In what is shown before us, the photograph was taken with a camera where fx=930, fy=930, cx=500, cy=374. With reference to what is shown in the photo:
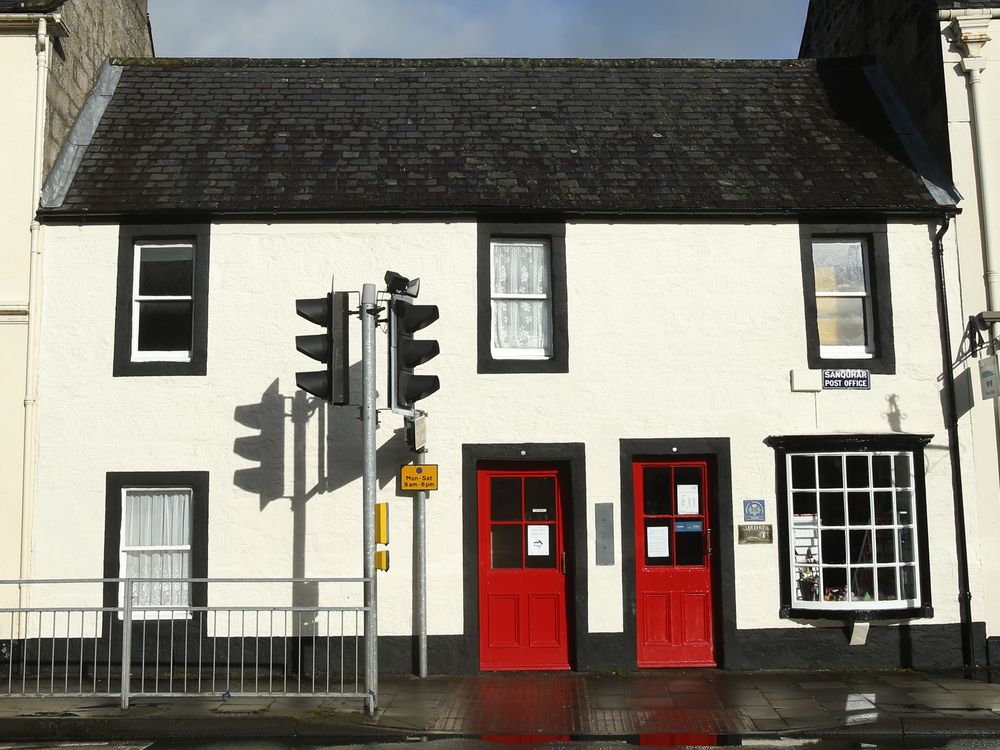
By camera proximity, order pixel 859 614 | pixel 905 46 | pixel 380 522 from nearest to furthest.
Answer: pixel 380 522, pixel 859 614, pixel 905 46

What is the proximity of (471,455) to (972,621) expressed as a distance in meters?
6.02

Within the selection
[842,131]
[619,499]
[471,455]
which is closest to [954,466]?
[619,499]

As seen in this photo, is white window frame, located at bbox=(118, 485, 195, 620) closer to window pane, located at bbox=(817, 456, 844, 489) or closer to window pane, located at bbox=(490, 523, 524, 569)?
window pane, located at bbox=(490, 523, 524, 569)

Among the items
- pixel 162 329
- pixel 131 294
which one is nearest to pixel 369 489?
pixel 162 329

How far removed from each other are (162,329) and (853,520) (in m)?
8.41

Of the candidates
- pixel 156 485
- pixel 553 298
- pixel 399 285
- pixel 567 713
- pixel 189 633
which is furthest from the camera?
pixel 553 298

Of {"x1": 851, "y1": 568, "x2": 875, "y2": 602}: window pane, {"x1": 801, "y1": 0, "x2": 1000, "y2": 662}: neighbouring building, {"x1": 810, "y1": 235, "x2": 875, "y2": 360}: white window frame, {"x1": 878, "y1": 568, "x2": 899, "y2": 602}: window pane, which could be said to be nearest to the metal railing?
{"x1": 851, "y1": 568, "x2": 875, "y2": 602}: window pane

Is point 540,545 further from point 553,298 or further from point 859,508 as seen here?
point 859,508

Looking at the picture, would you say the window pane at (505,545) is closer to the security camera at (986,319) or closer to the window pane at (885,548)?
the window pane at (885,548)

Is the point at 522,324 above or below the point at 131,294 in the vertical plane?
below

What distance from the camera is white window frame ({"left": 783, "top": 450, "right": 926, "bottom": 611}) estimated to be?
10602 mm

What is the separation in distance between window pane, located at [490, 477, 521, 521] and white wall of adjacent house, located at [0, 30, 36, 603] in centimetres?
534

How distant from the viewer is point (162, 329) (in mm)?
10992

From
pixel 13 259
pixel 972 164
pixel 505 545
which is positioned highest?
pixel 972 164
